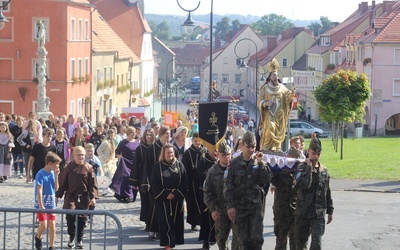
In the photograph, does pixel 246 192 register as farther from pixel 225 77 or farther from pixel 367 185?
pixel 225 77

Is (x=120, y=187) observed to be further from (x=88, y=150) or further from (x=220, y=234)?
(x=220, y=234)

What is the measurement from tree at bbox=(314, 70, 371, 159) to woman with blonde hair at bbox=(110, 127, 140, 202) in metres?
25.9

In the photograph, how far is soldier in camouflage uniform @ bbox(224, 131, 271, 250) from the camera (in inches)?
527

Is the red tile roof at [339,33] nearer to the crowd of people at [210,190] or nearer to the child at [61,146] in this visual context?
the child at [61,146]

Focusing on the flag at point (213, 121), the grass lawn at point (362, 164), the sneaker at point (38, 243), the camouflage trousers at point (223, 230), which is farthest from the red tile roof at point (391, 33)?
the sneaker at point (38, 243)

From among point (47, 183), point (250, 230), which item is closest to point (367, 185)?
point (47, 183)

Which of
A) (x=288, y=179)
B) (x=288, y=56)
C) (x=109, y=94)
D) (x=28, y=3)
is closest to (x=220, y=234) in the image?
(x=288, y=179)

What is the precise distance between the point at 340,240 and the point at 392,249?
1.14 meters

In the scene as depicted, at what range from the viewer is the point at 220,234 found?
48.0 ft

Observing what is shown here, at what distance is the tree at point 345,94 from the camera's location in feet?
154

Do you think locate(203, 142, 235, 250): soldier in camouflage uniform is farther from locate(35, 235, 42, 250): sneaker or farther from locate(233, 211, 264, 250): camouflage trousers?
locate(35, 235, 42, 250): sneaker

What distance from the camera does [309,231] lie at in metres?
14.0

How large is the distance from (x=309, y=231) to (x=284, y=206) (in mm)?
839

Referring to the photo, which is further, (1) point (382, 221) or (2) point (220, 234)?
(1) point (382, 221)
